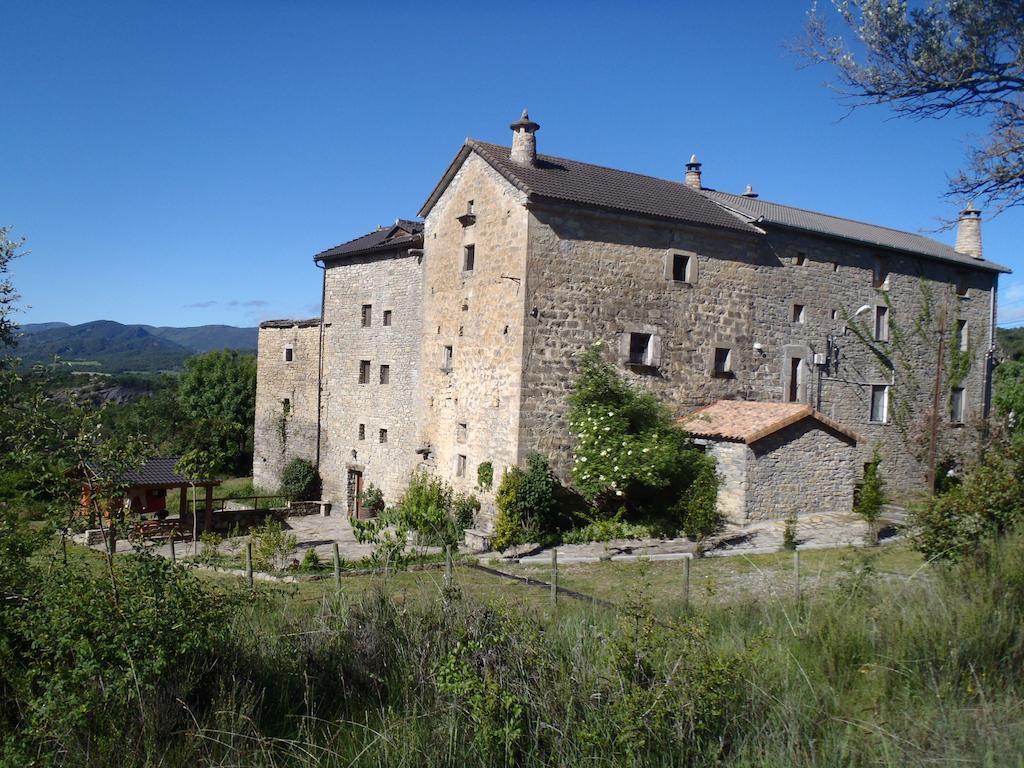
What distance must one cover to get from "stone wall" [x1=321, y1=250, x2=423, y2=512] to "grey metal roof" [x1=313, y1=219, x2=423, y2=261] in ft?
1.01

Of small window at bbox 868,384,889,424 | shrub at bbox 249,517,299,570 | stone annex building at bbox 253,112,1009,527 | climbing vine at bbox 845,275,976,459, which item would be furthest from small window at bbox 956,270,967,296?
shrub at bbox 249,517,299,570

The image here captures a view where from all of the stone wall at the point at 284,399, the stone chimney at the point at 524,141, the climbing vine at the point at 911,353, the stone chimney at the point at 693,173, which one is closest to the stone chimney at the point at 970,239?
the climbing vine at the point at 911,353

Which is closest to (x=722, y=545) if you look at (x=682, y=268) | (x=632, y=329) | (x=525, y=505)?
(x=525, y=505)

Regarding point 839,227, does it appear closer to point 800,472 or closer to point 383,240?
point 800,472

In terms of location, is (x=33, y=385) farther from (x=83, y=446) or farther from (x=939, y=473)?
(x=939, y=473)

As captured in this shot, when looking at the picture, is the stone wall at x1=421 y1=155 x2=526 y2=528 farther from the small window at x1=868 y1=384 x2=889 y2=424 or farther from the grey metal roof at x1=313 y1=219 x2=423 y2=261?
the small window at x1=868 y1=384 x2=889 y2=424

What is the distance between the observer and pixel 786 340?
20.8 m

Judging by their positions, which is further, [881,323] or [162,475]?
[881,323]

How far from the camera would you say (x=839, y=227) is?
2309 cm

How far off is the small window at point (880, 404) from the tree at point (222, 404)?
1143 inches

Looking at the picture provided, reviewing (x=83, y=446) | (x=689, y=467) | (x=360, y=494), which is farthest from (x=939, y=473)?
(x=83, y=446)

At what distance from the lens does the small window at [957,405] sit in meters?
24.3

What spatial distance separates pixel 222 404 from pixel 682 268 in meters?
28.8

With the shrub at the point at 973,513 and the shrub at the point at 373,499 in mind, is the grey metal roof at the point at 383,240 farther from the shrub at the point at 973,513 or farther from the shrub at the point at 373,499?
the shrub at the point at 973,513
